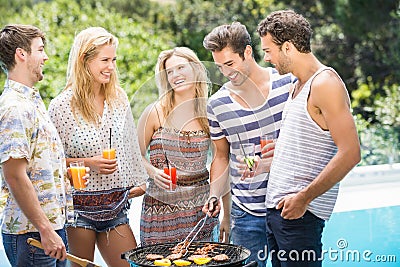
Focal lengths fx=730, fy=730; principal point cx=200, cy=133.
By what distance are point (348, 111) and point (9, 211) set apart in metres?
1.35

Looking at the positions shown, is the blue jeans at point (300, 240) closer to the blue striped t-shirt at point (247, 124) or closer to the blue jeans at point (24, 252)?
the blue striped t-shirt at point (247, 124)

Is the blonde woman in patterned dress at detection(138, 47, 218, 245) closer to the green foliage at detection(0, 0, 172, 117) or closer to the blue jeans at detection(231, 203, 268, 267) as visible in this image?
the blue jeans at detection(231, 203, 268, 267)

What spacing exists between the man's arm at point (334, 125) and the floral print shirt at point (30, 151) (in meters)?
0.98

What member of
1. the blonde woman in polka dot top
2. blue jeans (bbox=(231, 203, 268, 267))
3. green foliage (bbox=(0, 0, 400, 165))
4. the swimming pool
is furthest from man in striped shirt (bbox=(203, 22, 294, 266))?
green foliage (bbox=(0, 0, 400, 165))

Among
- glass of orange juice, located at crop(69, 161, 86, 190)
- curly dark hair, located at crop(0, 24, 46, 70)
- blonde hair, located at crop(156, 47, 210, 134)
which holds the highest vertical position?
curly dark hair, located at crop(0, 24, 46, 70)

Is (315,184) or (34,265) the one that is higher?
(315,184)

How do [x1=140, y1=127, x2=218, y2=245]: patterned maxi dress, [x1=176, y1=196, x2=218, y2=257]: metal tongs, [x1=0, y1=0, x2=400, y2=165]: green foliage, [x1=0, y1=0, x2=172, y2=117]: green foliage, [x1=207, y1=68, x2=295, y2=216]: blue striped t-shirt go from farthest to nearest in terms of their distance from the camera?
[x1=0, y1=0, x2=400, y2=165]: green foliage
[x1=0, y1=0, x2=172, y2=117]: green foliage
[x1=140, y1=127, x2=218, y2=245]: patterned maxi dress
[x1=207, y1=68, x2=295, y2=216]: blue striped t-shirt
[x1=176, y1=196, x2=218, y2=257]: metal tongs

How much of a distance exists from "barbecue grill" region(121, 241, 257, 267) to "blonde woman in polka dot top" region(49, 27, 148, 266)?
339mm

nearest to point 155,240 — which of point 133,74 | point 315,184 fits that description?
point 315,184

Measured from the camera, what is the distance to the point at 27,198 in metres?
2.71

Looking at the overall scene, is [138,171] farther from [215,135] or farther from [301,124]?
[301,124]

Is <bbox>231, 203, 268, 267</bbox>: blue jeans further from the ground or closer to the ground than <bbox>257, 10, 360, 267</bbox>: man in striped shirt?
closer to the ground

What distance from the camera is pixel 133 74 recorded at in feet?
28.6

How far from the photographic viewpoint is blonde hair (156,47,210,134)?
10.6 ft
